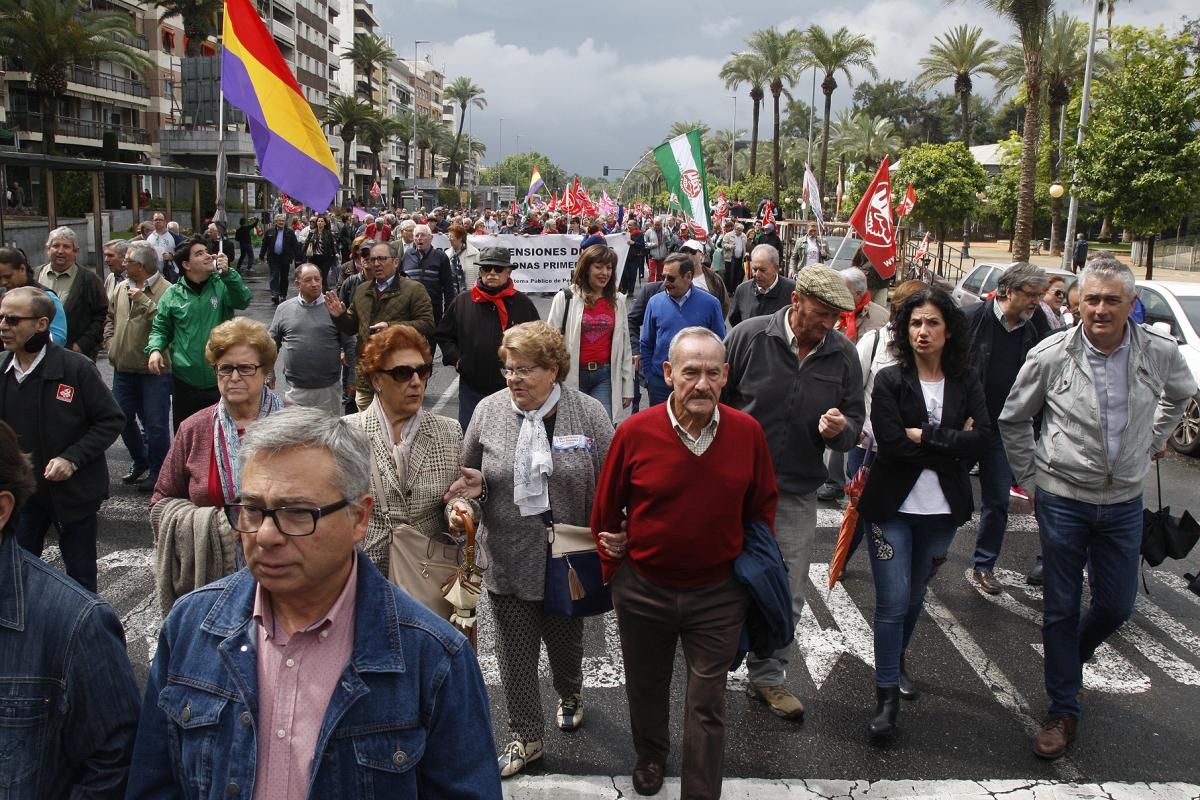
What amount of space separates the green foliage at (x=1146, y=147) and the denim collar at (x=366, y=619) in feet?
83.1

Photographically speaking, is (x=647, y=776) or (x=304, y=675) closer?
(x=304, y=675)

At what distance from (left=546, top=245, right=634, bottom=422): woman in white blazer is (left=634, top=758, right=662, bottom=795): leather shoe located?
10.7 ft

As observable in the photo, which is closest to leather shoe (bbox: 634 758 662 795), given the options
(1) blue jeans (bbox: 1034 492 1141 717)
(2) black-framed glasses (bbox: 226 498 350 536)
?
(1) blue jeans (bbox: 1034 492 1141 717)

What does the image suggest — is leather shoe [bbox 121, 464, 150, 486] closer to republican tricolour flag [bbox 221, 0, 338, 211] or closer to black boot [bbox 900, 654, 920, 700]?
republican tricolour flag [bbox 221, 0, 338, 211]

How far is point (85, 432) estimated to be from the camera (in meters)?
4.68

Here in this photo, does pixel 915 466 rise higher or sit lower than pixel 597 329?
lower

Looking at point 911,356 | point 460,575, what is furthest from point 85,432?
point 911,356

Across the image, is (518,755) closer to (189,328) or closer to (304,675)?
(304,675)

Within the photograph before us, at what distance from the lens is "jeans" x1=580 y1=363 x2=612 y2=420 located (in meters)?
6.89

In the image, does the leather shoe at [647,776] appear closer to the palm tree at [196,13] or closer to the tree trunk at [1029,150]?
the tree trunk at [1029,150]

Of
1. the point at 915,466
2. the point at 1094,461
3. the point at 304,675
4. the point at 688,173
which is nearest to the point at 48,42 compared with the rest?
the point at 688,173

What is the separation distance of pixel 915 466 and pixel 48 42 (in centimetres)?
4438

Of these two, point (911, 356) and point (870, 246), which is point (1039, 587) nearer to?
point (911, 356)

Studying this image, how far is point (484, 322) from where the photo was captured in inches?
254
